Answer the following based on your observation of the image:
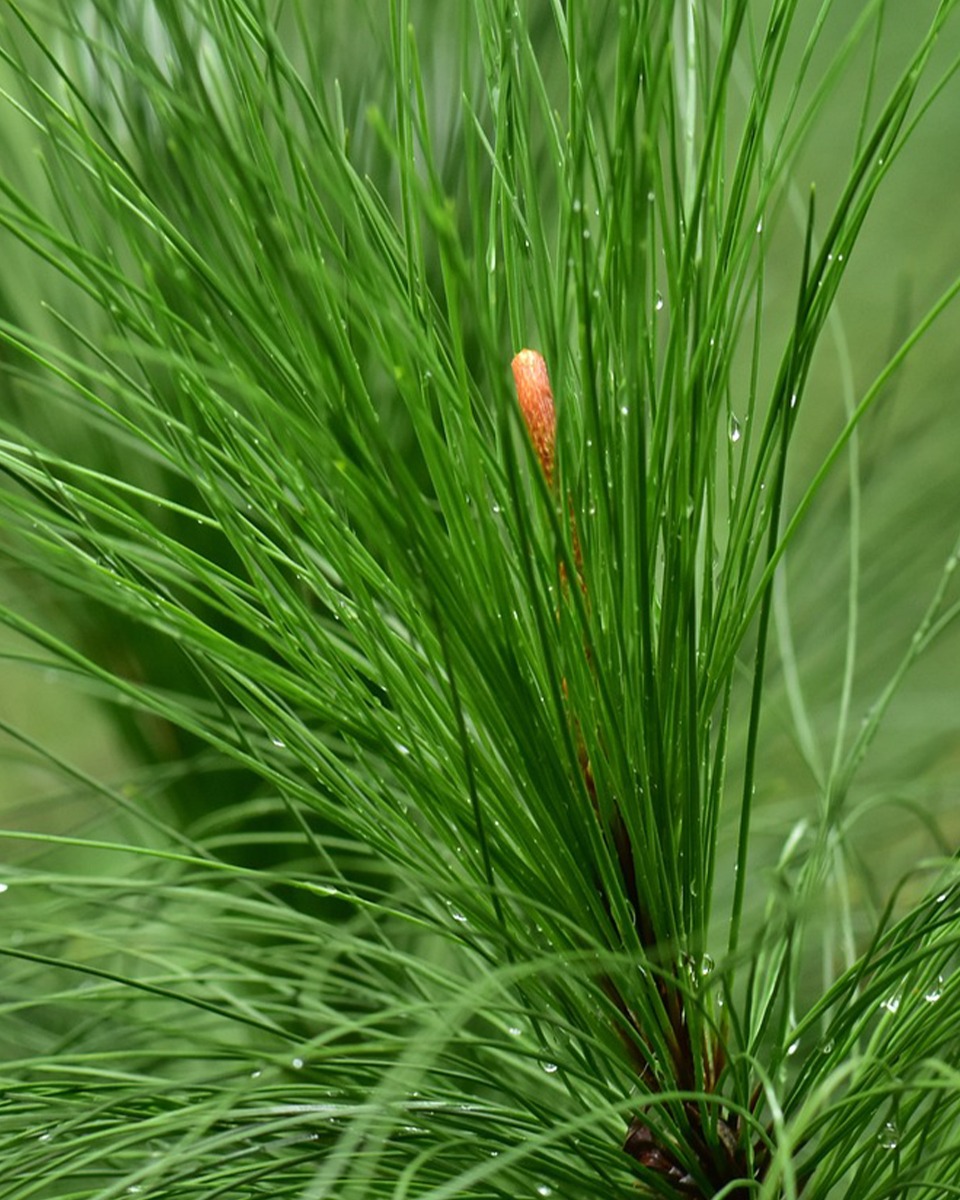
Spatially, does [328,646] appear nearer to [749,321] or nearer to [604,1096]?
[604,1096]

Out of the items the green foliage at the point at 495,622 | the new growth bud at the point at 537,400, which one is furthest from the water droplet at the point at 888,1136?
the new growth bud at the point at 537,400

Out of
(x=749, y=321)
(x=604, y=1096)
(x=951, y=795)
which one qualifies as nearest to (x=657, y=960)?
(x=604, y=1096)

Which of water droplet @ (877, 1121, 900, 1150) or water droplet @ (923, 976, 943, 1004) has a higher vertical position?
water droplet @ (923, 976, 943, 1004)

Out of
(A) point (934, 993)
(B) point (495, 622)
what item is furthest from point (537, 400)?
(A) point (934, 993)

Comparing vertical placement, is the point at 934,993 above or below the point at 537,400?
below

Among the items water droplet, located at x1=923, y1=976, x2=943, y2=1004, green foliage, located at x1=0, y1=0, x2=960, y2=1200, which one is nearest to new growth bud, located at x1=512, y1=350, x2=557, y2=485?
green foliage, located at x1=0, y1=0, x2=960, y2=1200

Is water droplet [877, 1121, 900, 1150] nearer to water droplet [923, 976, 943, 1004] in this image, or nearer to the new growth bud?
water droplet [923, 976, 943, 1004]

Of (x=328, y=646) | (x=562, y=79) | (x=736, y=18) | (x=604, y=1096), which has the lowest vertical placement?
(x=604, y=1096)

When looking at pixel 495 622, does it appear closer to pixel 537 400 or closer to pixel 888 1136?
pixel 537 400
